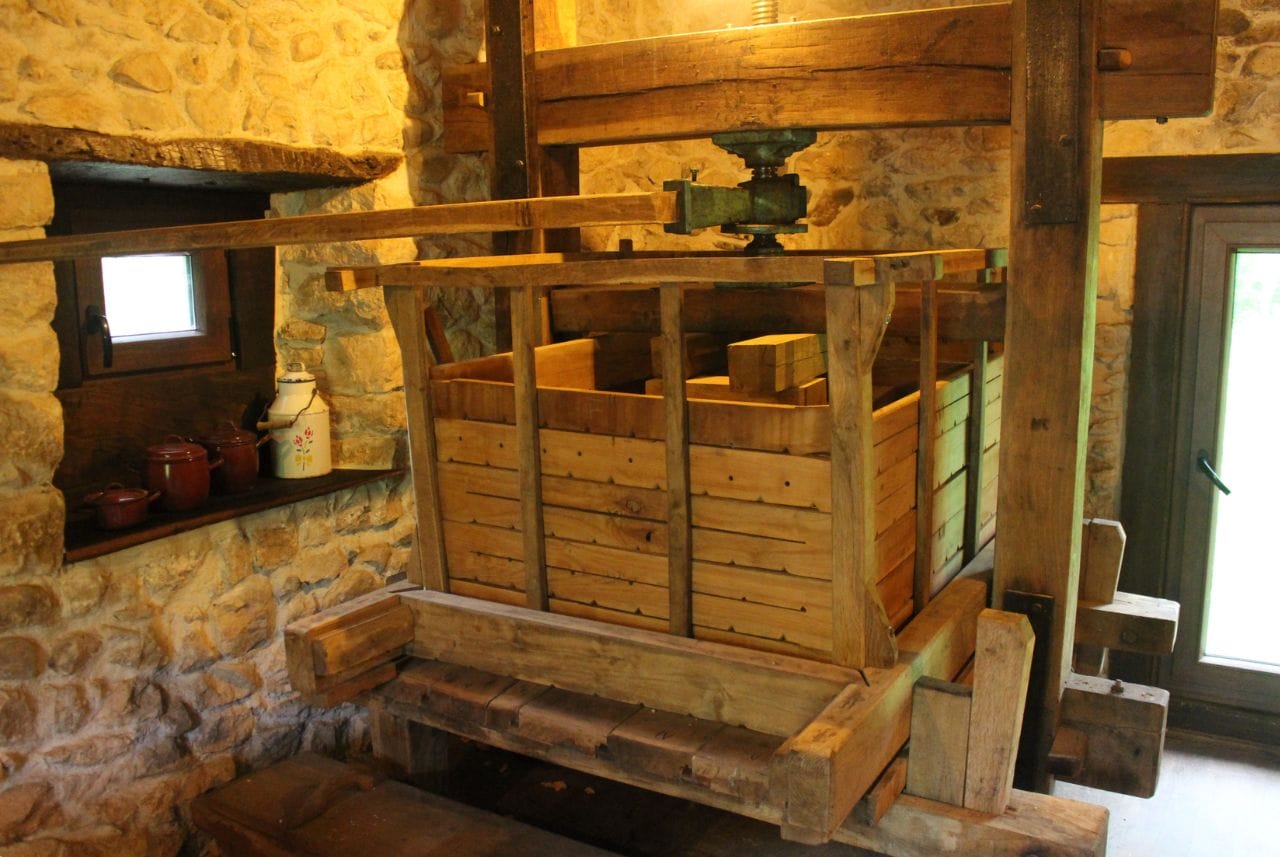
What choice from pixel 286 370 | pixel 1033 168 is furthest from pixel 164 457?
pixel 1033 168

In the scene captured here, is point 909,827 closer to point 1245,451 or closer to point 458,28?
point 1245,451

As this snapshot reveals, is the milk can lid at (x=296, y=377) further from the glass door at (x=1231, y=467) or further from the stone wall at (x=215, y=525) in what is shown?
the glass door at (x=1231, y=467)

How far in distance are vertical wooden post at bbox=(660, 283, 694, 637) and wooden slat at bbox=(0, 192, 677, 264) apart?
16 cm

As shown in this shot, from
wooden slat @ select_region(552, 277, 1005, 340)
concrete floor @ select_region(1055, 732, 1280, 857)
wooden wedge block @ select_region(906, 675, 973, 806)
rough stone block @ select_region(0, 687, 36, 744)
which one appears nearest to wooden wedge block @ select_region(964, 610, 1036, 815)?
wooden wedge block @ select_region(906, 675, 973, 806)

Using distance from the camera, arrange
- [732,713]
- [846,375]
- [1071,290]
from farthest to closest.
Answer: [1071,290], [732,713], [846,375]

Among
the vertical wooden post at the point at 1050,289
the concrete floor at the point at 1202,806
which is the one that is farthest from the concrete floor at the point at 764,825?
the vertical wooden post at the point at 1050,289

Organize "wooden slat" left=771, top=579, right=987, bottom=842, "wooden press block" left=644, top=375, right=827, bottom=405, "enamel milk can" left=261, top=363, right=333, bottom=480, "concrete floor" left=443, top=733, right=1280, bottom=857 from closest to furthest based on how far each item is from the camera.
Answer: "wooden slat" left=771, top=579, right=987, bottom=842, "wooden press block" left=644, top=375, right=827, bottom=405, "concrete floor" left=443, top=733, right=1280, bottom=857, "enamel milk can" left=261, top=363, right=333, bottom=480

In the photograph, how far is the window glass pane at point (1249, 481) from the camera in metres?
3.34

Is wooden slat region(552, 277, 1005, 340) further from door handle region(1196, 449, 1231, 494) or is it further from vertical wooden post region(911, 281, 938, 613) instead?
door handle region(1196, 449, 1231, 494)

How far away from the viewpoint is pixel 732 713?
1783 mm

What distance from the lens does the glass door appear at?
3303 mm

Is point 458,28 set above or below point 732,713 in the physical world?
above

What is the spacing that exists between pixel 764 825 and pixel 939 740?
0.81m

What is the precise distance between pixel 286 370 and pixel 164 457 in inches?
23.1
